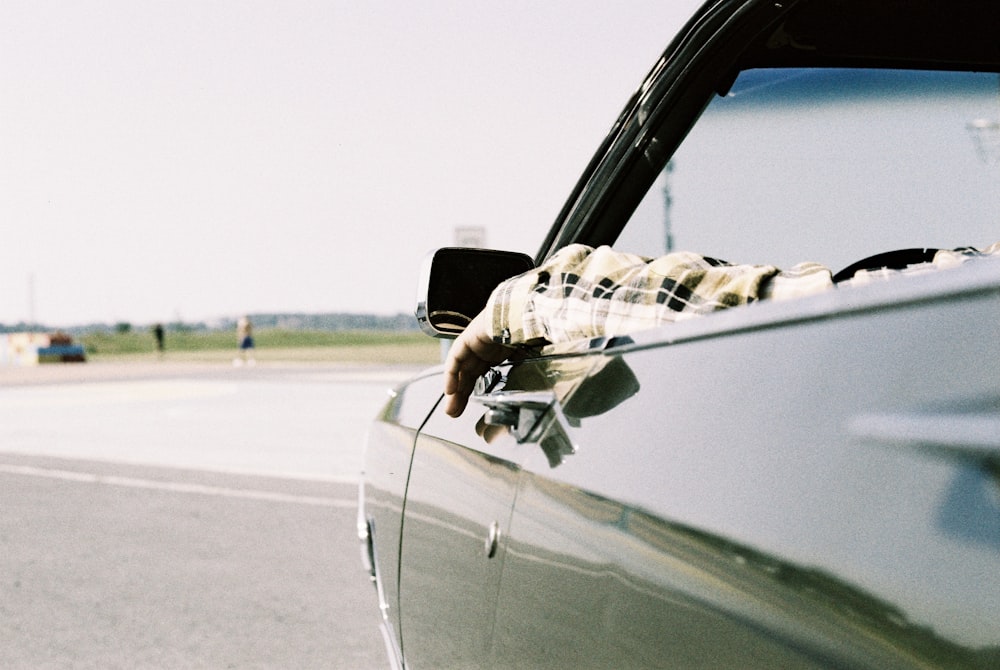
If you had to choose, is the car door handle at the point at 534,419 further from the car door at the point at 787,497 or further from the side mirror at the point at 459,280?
the side mirror at the point at 459,280

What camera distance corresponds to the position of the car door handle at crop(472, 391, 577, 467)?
1551mm

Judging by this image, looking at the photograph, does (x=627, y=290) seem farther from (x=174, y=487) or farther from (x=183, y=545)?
(x=174, y=487)

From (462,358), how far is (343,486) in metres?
6.45

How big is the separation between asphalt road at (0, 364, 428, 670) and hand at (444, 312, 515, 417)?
217 cm

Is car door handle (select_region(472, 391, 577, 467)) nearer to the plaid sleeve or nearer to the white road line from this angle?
the plaid sleeve

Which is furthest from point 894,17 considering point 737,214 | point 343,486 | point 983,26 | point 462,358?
point 343,486

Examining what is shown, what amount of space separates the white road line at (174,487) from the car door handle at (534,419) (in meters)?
5.57

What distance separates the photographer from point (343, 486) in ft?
27.1

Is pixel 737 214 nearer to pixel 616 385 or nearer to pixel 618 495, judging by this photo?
pixel 616 385

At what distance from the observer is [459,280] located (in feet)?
7.31

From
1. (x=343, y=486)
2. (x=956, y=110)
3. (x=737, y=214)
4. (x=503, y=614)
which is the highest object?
(x=956, y=110)

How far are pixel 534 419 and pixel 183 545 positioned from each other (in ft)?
15.9

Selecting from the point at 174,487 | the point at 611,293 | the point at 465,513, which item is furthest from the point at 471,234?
the point at 611,293

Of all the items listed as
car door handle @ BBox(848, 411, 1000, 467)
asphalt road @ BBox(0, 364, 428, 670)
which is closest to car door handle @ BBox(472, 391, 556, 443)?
car door handle @ BBox(848, 411, 1000, 467)
